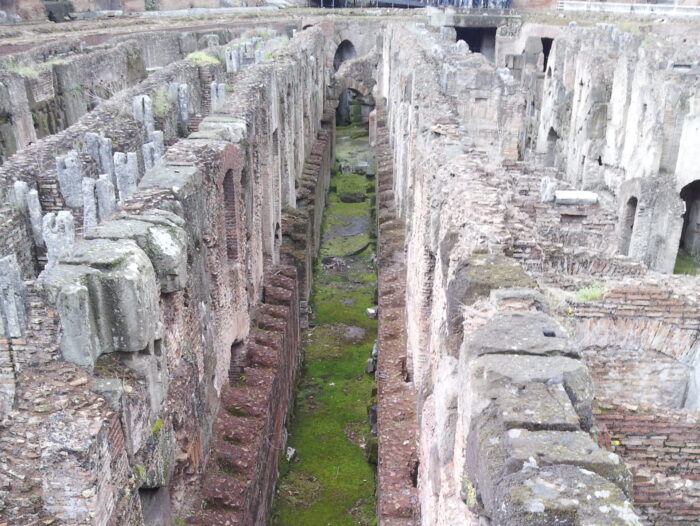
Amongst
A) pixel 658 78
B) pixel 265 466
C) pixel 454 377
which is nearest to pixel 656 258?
pixel 658 78

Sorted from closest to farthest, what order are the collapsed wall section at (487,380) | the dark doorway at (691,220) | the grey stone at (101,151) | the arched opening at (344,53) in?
the collapsed wall section at (487,380) < the grey stone at (101,151) < the dark doorway at (691,220) < the arched opening at (344,53)

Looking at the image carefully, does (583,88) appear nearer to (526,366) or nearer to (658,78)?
(658,78)

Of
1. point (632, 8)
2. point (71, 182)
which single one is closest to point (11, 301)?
point (71, 182)

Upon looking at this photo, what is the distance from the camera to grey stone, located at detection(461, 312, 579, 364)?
4.08m

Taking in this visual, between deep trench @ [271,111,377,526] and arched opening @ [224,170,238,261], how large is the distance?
9.26 ft

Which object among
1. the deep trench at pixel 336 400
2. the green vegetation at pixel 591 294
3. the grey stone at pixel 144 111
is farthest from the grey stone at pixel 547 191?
the grey stone at pixel 144 111

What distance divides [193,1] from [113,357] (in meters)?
38.8

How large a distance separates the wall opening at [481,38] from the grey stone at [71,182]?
32.0 meters

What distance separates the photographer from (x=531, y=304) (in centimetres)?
462

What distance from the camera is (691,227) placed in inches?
613

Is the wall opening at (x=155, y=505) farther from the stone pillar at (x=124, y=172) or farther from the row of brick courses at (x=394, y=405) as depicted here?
the stone pillar at (x=124, y=172)

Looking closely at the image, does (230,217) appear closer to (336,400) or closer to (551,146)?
(336,400)

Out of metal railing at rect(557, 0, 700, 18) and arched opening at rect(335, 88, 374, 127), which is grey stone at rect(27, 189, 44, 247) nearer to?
arched opening at rect(335, 88, 374, 127)

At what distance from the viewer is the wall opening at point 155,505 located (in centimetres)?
573
